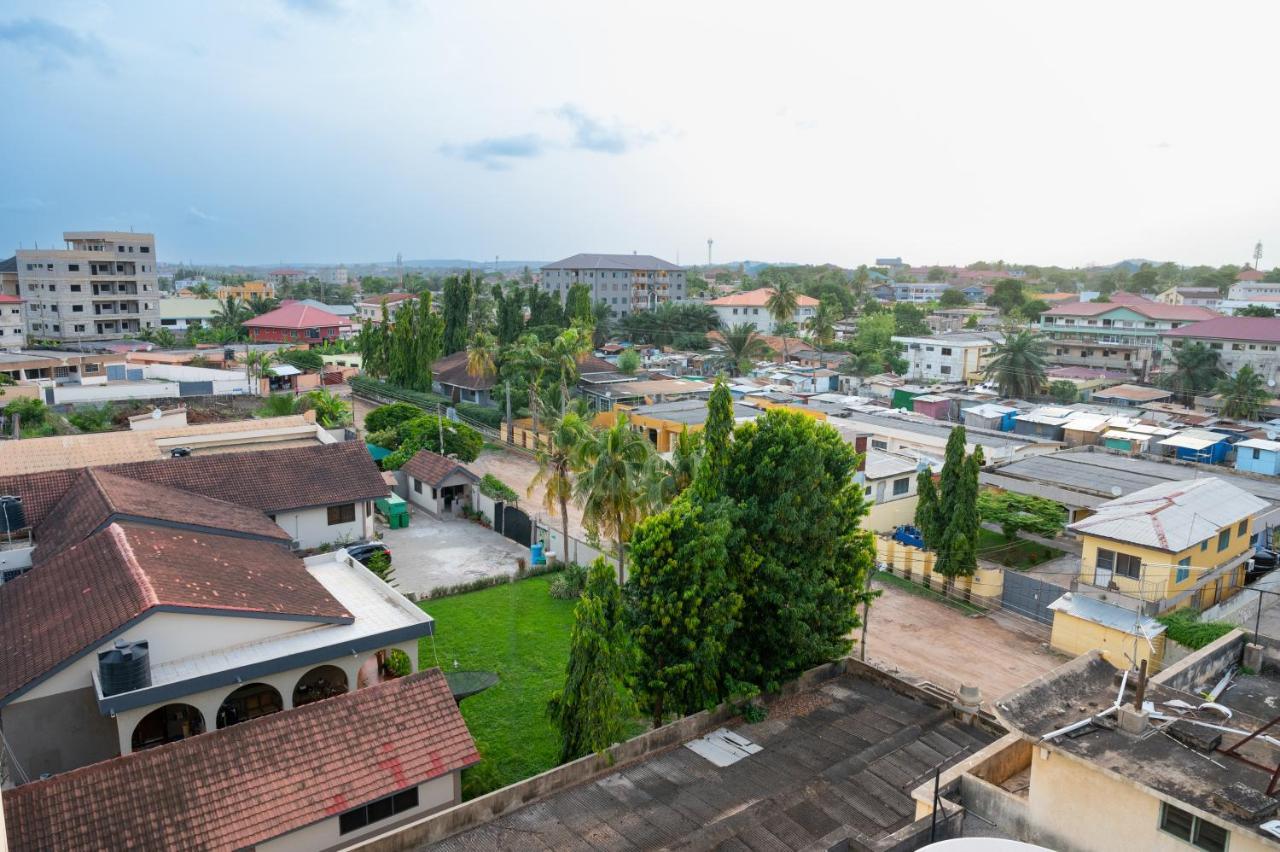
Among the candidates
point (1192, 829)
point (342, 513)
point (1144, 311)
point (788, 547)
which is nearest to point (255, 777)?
point (788, 547)

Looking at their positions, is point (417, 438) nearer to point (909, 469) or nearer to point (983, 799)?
point (909, 469)

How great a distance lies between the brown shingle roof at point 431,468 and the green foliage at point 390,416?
32.3 ft

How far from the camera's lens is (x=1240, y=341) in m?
65.9

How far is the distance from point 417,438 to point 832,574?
2784 centimetres

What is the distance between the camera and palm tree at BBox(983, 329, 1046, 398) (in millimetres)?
62188

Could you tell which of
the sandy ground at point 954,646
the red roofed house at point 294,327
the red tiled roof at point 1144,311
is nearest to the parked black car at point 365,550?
the sandy ground at point 954,646

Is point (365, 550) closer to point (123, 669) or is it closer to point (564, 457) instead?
point (564, 457)

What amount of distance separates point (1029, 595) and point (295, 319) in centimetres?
8481

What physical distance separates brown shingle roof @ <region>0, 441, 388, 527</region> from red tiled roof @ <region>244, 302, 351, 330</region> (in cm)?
6554

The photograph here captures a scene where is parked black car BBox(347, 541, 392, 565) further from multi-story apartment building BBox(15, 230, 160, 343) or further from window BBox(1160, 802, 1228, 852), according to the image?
multi-story apartment building BBox(15, 230, 160, 343)

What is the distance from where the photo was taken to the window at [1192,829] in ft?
29.1

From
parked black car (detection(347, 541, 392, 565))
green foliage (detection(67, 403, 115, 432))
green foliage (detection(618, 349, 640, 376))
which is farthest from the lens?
green foliage (detection(618, 349, 640, 376))

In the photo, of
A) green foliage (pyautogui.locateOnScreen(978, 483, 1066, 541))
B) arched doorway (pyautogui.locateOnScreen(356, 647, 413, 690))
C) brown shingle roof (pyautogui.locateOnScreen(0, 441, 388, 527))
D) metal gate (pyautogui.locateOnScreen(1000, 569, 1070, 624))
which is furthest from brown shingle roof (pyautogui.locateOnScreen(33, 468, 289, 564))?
green foliage (pyautogui.locateOnScreen(978, 483, 1066, 541))

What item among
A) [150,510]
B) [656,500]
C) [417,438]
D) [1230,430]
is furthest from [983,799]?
[1230,430]
